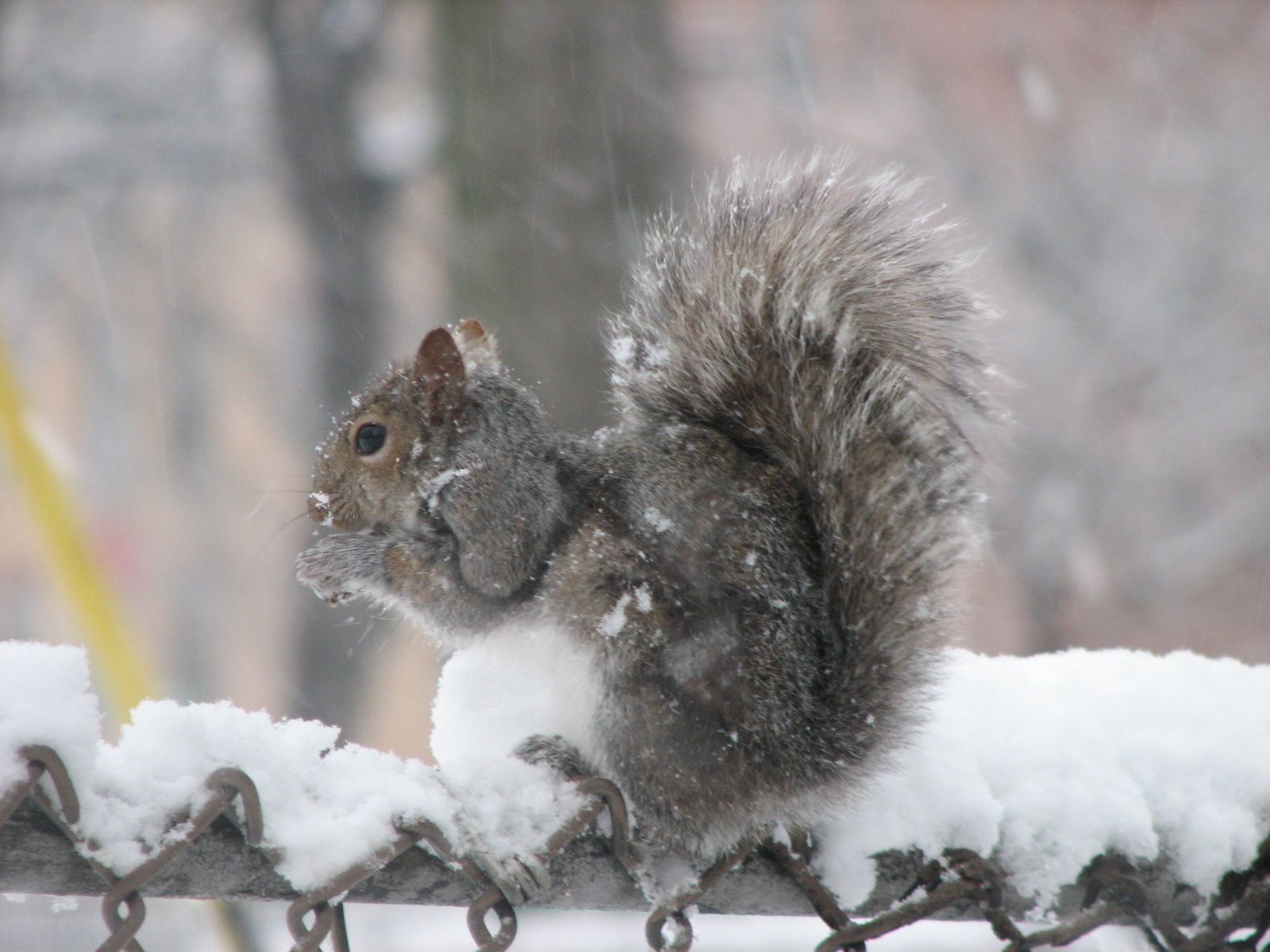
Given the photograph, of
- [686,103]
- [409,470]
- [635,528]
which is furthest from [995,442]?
[686,103]

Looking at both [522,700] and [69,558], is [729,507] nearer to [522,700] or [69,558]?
[522,700]

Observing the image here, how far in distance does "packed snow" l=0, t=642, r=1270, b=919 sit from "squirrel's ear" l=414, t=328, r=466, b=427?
9.8 inches

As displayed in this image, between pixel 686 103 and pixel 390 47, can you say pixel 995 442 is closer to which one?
pixel 686 103

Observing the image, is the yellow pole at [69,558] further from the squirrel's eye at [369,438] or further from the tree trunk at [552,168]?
the squirrel's eye at [369,438]

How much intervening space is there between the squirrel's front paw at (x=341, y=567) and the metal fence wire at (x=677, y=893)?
430 mm

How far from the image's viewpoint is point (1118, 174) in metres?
4.04

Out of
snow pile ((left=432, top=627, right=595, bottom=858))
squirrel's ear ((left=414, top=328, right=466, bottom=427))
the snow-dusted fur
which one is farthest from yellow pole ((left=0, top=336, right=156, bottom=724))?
the snow-dusted fur

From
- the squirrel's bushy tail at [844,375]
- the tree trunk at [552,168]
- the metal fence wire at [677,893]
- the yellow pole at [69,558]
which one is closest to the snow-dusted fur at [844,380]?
the squirrel's bushy tail at [844,375]

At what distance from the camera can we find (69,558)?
2.41 meters

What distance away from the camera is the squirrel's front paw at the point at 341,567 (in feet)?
3.49

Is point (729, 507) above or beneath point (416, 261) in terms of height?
beneath

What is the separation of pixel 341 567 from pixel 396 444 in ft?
0.48

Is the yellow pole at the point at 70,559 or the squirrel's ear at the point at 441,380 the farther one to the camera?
the yellow pole at the point at 70,559

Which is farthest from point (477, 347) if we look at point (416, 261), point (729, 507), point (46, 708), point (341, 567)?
point (416, 261)
